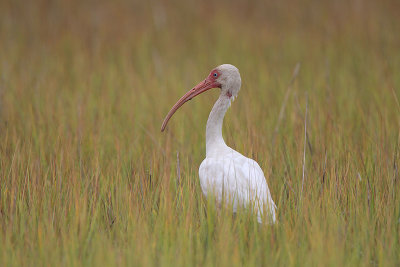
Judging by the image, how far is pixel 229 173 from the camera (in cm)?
369

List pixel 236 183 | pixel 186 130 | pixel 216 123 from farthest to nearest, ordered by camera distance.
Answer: pixel 186 130
pixel 216 123
pixel 236 183

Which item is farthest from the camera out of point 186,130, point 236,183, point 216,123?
point 186,130

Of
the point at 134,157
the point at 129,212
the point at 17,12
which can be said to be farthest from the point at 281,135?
the point at 17,12

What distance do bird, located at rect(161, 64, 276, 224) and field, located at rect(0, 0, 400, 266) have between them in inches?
4.9

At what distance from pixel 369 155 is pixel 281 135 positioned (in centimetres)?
112

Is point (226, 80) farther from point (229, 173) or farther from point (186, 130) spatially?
point (186, 130)

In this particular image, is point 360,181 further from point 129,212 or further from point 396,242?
point 129,212

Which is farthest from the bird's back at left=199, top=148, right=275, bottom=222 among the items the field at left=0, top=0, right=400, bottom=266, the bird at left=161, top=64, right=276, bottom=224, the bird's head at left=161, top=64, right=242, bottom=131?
the bird's head at left=161, top=64, right=242, bottom=131

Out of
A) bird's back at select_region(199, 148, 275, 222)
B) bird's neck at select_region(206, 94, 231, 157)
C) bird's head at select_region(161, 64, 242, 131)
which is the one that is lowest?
bird's back at select_region(199, 148, 275, 222)

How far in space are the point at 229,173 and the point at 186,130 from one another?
187cm

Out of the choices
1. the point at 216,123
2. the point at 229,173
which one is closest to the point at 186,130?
the point at 216,123

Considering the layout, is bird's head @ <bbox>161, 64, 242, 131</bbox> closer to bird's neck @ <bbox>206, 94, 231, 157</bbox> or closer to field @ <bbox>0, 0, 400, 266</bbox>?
bird's neck @ <bbox>206, 94, 231, 157</bbox>

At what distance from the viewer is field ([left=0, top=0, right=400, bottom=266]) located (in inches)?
124

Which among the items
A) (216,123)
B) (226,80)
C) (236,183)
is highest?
(226,80)
